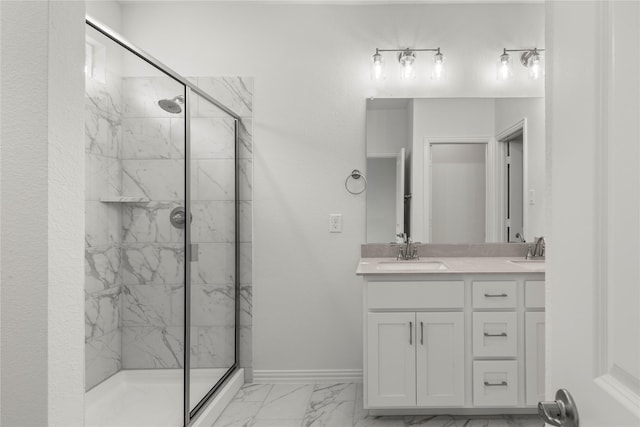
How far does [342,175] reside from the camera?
2854 millimetres

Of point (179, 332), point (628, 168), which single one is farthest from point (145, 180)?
point (628, 168)

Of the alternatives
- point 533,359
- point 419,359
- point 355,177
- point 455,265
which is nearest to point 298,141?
point 355,177

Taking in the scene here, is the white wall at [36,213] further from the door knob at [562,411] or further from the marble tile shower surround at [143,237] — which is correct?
the marble tile shower surround at [143,237]

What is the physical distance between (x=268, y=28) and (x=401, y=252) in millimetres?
1800

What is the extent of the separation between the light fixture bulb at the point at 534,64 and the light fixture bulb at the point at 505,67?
0.40ft

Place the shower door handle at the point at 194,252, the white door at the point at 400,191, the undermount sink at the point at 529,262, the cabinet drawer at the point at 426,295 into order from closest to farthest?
the cabinet drawer at the point at 426,295, the shower door handle at the point at 194,252, the undermount sink at the point at 529,262, the white door at the point at 400,191

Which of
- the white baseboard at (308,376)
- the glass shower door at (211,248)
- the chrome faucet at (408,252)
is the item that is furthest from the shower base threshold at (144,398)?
the chrome faucet at (408,252)

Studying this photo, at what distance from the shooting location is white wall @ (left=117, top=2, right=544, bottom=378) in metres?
2.84

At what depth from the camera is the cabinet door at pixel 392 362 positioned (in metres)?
2.20

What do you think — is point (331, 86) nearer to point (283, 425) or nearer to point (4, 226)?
point (283, 425)

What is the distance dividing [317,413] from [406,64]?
2292mm

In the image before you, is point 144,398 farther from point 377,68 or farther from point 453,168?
point 377,68

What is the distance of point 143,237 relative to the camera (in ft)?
7.74

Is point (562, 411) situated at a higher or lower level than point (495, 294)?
higher
